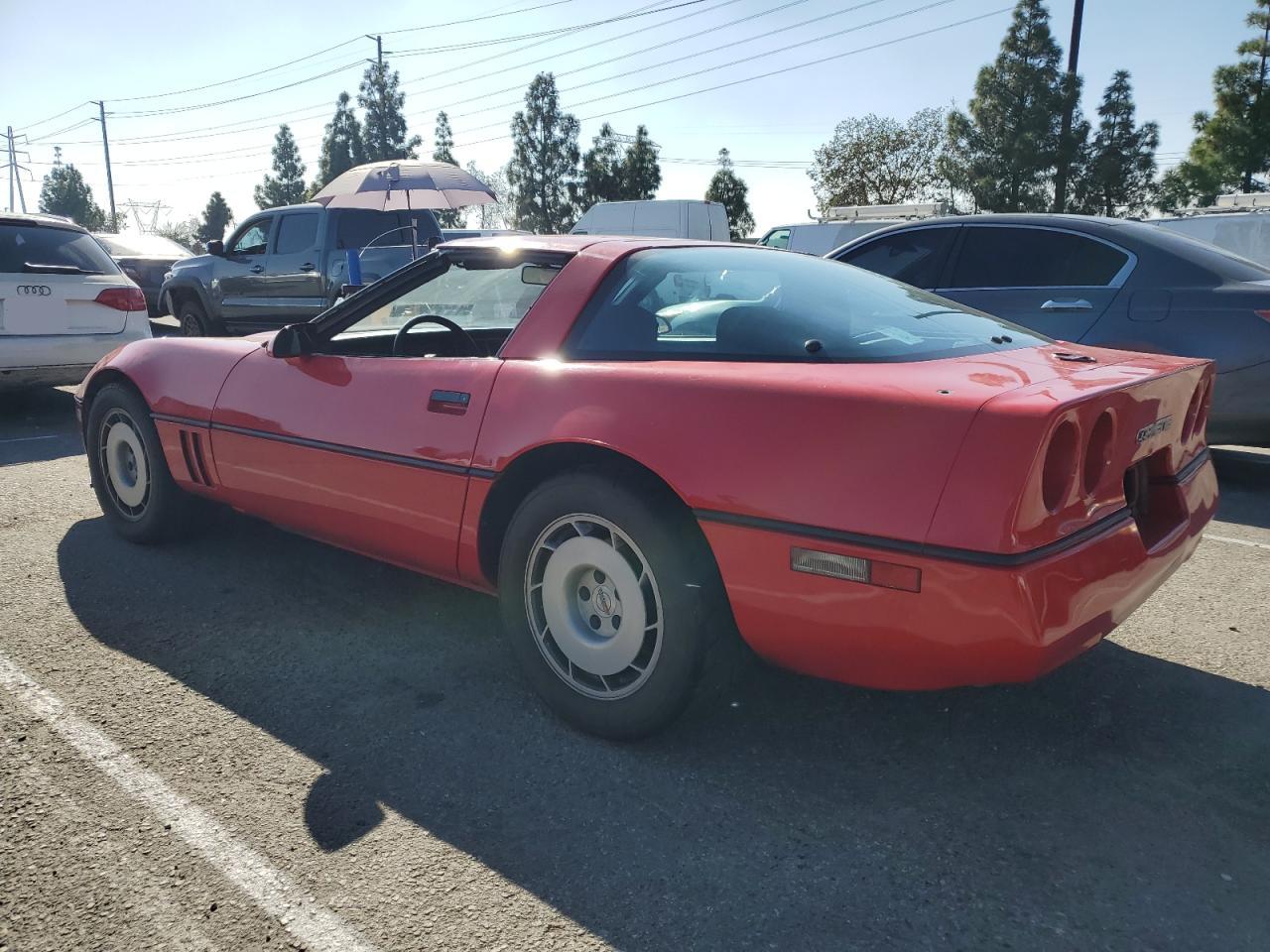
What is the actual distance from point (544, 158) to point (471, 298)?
186 feet

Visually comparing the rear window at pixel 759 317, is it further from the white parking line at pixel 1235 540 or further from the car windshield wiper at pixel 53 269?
the car windshield wiper at pixel 53 269

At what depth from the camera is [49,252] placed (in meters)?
7.24

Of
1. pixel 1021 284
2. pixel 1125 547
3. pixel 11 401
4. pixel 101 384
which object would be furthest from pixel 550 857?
pixel 11 401

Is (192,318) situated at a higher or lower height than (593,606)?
higher

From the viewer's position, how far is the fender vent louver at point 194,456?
3.76m

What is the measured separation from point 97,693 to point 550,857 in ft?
5.22

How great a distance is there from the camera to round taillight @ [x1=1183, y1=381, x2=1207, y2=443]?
2.73m

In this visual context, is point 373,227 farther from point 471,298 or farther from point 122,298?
point 471,298

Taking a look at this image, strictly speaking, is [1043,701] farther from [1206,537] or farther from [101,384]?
[101,384]

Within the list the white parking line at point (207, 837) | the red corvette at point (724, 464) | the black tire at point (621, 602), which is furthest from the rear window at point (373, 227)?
the black tire at point (621, 602)

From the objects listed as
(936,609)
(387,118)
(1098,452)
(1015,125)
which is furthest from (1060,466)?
(387,118)

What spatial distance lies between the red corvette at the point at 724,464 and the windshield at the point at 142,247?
13645 millimetres

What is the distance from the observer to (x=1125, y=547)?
7.33 ft

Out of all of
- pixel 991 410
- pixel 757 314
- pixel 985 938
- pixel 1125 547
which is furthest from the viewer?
pixel 757 314
